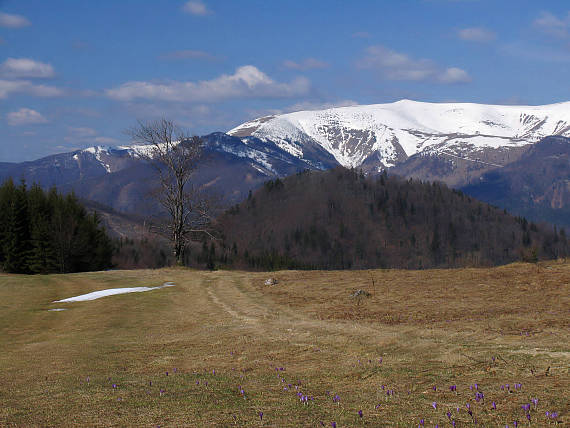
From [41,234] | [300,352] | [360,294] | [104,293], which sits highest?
[41,234]

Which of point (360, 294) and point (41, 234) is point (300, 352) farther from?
point (41, 234)

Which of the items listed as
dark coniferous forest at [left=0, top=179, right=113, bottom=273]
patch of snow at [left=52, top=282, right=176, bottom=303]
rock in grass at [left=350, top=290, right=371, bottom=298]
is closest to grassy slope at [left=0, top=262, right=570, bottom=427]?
rock in grass at [left=350, top=290, right=371, bottom=298]

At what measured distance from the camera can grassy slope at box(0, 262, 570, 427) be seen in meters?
10.6

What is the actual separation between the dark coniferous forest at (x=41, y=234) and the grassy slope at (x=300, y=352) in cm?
4825

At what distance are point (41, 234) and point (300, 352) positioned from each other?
73.1 metres

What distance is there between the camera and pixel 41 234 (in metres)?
79.6

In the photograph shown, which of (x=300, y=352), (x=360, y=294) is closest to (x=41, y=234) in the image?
(x=360, y=294)

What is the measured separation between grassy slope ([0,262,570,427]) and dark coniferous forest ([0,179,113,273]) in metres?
48.3

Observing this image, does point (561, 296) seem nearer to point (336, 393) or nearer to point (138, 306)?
point (336, 393)

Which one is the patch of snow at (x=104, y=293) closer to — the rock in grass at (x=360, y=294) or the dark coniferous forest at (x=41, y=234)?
the rock in grass at (x=360, y=294)

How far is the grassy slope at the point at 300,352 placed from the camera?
10586 mm

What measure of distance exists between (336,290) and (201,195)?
33.6 metres

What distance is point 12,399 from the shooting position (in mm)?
12328

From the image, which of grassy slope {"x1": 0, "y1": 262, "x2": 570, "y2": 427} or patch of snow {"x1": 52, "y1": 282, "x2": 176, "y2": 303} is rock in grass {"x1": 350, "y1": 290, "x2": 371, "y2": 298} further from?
patch of snow {"x1": 52, "y1": 282, "x2": 176, "y2": 303}
